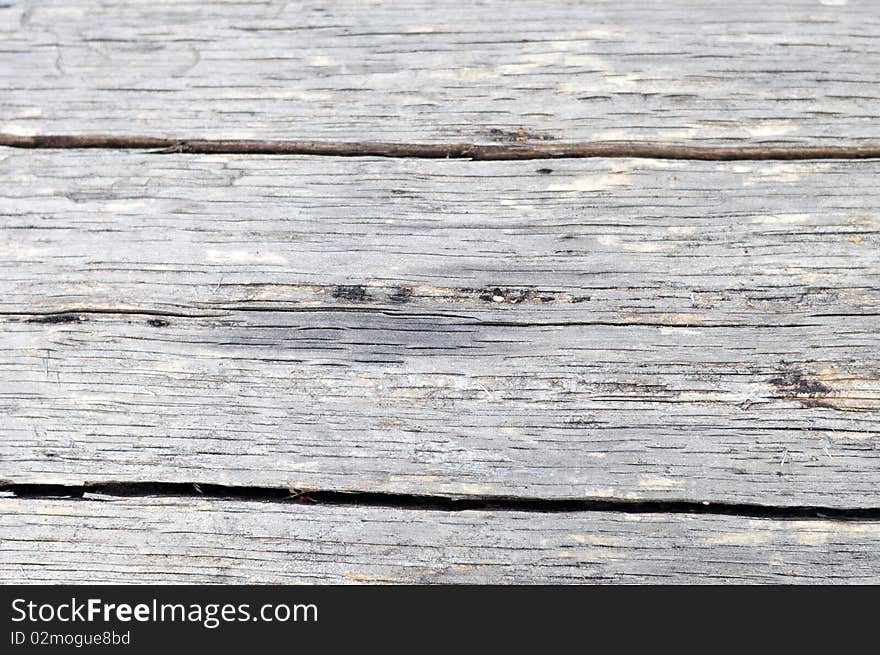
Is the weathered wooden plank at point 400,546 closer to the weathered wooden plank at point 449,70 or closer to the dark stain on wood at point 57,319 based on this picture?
the dark stain on wood at point 57,319

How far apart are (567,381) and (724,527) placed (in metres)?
0.56

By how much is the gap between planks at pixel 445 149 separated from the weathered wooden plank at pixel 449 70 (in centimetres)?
3

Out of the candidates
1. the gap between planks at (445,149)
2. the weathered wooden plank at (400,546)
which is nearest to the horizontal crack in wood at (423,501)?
the weathered wooden plank at (400,546)

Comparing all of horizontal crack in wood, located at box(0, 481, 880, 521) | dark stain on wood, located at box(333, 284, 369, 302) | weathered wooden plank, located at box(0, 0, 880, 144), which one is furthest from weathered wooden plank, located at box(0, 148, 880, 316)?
horizontal crack in wood, located at box(0, 481, 880, 521)

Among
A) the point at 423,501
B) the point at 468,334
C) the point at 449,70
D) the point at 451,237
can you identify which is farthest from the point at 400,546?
the point at 449,70

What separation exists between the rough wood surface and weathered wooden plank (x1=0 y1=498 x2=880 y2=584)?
0.08 meters

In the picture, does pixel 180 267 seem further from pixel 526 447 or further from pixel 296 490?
pixel 526 447

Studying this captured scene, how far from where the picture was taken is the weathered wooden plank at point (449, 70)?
1835 millimetres

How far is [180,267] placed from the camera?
1785 mm

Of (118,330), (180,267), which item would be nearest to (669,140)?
(180,267)

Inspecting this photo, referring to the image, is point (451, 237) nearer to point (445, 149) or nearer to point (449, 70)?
point (445, 149)

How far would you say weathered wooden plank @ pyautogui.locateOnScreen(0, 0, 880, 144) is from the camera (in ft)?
6.02

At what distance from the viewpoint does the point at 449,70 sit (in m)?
1.89

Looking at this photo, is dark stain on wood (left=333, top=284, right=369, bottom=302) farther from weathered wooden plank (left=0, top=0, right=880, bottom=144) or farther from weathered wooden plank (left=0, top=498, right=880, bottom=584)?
weathered wooden plank (left=0, top=498, right=880, bottom=584)
